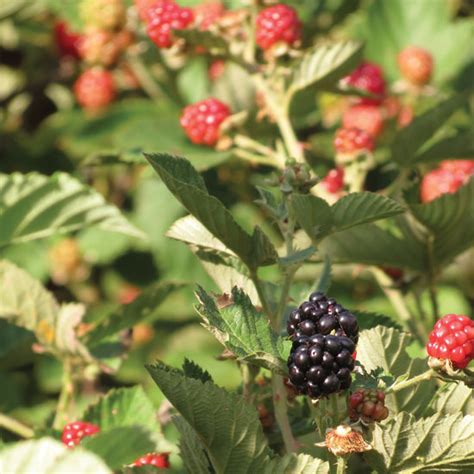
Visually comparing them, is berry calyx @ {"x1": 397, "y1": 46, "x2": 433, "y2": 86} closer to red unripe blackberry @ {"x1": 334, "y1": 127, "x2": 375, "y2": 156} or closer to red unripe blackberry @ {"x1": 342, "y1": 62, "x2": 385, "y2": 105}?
red unripe blackberry @ {"x1": 342, "y1": 62, "x2": 385, "y2": 105}

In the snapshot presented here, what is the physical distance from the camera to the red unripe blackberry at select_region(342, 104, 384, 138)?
2412 mm

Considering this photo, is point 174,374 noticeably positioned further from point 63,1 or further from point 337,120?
point 63,1

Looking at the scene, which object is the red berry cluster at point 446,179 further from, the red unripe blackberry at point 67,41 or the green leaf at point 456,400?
the red unripe blackberry at point 67,41

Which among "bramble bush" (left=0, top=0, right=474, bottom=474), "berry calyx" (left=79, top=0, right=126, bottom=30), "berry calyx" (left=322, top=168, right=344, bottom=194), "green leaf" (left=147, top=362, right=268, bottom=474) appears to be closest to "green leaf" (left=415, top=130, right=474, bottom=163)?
"bramble bush" (left=0, top=0, right=474, bottom=474)

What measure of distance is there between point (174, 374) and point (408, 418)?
246 mm

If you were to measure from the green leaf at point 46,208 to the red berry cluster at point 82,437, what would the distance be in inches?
22.9

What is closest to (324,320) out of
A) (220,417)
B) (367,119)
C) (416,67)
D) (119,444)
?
(220,417)

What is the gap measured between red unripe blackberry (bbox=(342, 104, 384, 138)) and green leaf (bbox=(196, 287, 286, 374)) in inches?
52.1

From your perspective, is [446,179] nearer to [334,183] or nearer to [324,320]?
[334,183]

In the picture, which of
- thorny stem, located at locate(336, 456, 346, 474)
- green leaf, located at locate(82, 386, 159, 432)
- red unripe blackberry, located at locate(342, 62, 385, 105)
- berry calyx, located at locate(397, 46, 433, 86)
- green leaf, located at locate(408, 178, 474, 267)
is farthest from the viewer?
berry calyx, located at locate(397, 46, 433, 86)

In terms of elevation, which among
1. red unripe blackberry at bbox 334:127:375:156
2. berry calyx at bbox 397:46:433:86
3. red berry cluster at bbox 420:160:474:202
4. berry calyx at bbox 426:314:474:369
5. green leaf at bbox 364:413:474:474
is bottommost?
berry calyx at bbox 397:46:433:86

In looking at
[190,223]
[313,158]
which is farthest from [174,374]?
[313,158]

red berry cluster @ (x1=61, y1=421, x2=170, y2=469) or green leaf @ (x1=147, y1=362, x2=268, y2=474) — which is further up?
green leaf @ (x1=147, y1=362, x2=268, y2=474)

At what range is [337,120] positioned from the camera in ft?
9.12
